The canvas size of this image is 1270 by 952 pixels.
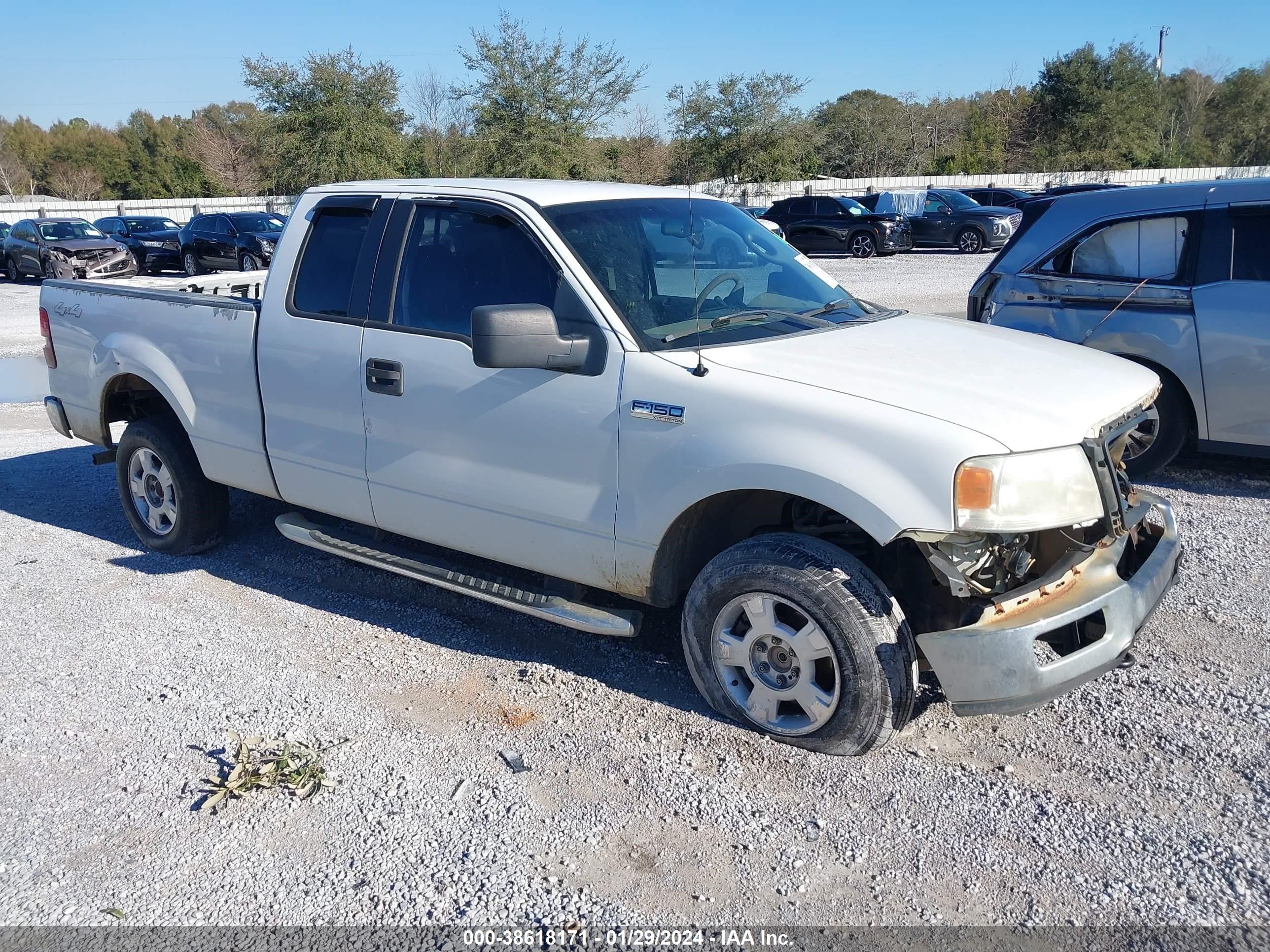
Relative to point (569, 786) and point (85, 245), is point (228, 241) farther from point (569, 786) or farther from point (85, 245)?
point (569, 786)

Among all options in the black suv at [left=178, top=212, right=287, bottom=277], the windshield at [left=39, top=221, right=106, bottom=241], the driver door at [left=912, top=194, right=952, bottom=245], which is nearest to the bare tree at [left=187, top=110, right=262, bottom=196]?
the windshield at [left=39, top=221, right=106, bottom=241]

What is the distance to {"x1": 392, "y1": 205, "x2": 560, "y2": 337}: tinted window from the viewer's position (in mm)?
4297

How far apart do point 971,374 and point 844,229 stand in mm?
25171

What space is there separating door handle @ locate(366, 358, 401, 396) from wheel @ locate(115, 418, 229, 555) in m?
1.65

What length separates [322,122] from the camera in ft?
139

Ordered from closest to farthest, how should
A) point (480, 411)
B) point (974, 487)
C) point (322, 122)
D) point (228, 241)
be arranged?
point (974, 487)
point (480, 411)
point (228, 241)
point (322, 122)

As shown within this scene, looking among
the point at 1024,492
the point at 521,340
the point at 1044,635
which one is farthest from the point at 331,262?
the point at 1044,635

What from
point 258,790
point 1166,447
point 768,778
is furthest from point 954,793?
point 1166,447

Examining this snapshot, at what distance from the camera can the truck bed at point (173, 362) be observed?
519cm

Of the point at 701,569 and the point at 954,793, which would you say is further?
the point at 701,569

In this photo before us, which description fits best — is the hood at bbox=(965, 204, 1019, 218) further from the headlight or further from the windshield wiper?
the headlight

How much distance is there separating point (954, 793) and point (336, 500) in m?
3.01

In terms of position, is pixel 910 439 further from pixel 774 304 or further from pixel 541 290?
pixel 541 290

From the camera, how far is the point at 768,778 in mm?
3596
